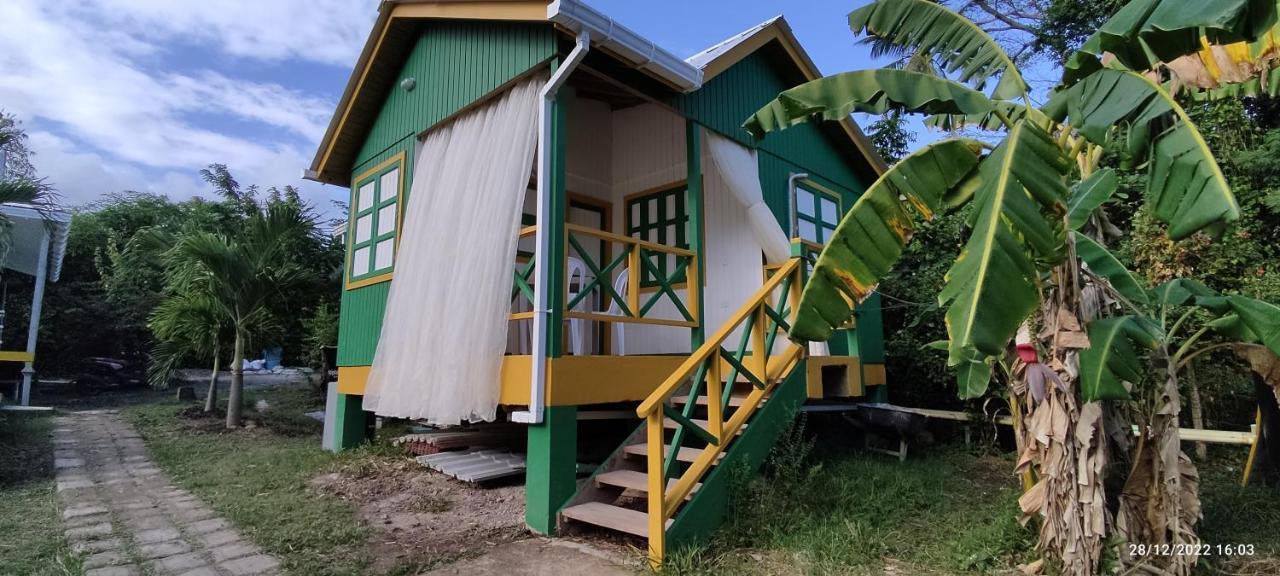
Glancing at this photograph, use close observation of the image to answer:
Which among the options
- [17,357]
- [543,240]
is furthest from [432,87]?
→ [17,357]

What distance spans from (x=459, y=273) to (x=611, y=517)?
2290 mm

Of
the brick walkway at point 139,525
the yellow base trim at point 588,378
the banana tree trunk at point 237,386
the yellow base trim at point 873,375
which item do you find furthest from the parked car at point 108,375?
the yellow base trim at point 873,375

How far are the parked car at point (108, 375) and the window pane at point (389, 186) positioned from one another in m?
13.2

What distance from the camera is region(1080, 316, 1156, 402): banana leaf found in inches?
117

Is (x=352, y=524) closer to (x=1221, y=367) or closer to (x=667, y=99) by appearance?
(x=667, y=99)

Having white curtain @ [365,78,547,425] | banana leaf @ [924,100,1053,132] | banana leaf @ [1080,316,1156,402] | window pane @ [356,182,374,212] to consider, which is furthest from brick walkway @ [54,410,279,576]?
banana leaf @ [924,100,1053,132]

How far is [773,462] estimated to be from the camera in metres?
4.50

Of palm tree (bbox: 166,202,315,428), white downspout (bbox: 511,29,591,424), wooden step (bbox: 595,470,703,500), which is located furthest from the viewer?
palm tree (bbox: 166,202,315,428)

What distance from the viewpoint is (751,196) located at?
20.2 feet

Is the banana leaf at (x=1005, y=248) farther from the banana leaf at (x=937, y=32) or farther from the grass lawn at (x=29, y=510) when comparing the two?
the grass lawn at (x=29, y=510)

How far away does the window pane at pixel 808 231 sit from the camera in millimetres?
7348

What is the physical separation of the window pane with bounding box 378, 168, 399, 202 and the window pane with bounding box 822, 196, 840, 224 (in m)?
5.04

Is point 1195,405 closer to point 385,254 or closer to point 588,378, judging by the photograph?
point 588,378

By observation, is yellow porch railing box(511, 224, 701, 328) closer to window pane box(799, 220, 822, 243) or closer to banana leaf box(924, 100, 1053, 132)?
window pane box(799, 220, 822, 243)
